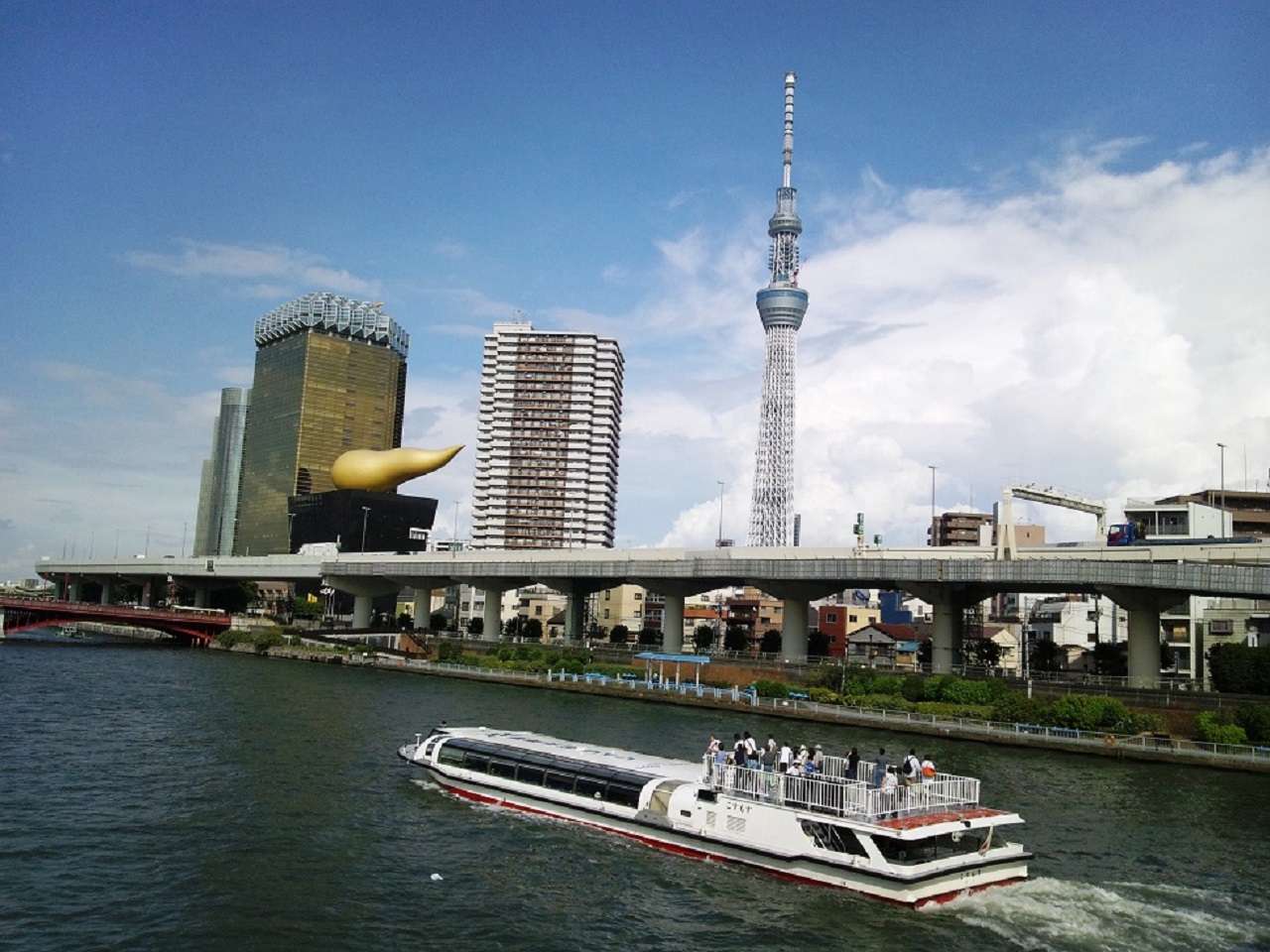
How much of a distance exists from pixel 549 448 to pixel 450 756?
16181cm

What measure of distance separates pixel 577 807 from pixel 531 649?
5764cm

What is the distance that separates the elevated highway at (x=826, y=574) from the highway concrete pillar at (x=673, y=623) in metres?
0.13

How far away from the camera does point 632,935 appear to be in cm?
2283

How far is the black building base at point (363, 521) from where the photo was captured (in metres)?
148

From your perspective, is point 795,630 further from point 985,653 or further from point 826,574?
point 985,653

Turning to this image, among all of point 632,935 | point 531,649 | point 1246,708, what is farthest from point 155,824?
point 531,649

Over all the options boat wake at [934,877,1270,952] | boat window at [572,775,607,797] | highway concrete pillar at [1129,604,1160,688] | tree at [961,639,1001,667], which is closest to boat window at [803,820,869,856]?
boat wake at [934,877,1270,952]

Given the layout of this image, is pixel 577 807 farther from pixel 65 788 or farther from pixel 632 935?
pixel 65 788

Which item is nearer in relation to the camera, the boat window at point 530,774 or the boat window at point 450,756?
the boat window at point 530,774

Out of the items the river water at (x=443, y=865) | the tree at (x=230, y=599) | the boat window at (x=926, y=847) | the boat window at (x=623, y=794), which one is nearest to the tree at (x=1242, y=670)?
the river water at (x=443, y=865)

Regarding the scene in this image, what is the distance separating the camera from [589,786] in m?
32.0

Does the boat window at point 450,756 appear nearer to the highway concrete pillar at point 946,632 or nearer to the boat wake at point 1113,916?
the boat wake at point 1113,916

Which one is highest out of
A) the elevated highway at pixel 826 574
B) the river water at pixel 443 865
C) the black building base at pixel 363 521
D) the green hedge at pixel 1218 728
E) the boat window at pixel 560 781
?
the black building base at pixel 363 521

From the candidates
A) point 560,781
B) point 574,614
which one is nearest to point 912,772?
point 560,781
